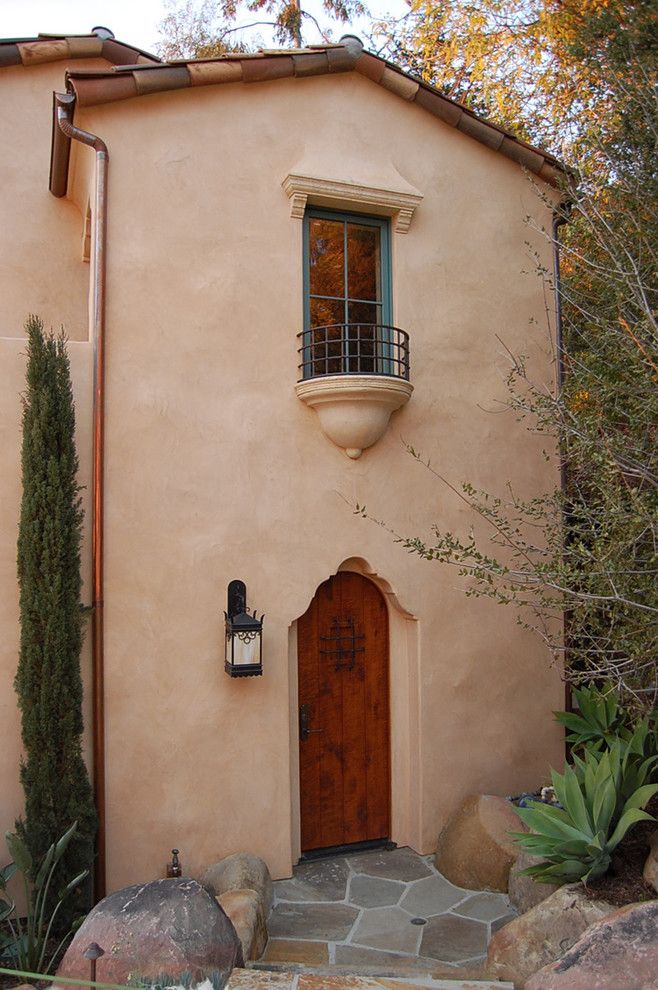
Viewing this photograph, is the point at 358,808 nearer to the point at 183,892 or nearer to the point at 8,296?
the point at 183,892

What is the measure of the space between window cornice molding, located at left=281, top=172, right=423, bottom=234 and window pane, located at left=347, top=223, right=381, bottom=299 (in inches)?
8.6

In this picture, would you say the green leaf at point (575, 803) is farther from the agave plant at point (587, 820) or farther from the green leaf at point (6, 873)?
the green leaf at point (6, 873)

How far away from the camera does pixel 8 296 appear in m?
8.22

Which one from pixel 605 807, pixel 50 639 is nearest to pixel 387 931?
pixel 605 807

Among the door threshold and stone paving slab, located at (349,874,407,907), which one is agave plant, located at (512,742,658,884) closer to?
stone paving slab, located at (349,874,407,907)

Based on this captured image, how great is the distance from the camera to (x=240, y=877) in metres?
6.27

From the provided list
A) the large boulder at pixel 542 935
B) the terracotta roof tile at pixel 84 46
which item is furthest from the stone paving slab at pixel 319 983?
the terracotta roof tile at pixel 84 46

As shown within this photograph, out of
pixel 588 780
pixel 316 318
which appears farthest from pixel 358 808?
pixel 316 318

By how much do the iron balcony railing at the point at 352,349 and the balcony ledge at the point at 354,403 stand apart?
0.18 m

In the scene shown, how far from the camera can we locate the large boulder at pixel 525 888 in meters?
6.12

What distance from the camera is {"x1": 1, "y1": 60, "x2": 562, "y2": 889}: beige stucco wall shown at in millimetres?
6574

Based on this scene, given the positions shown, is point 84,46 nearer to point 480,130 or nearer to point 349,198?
point 349,198

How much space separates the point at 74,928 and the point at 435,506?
4.84 meters

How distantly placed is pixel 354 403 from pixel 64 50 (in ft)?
17.8
